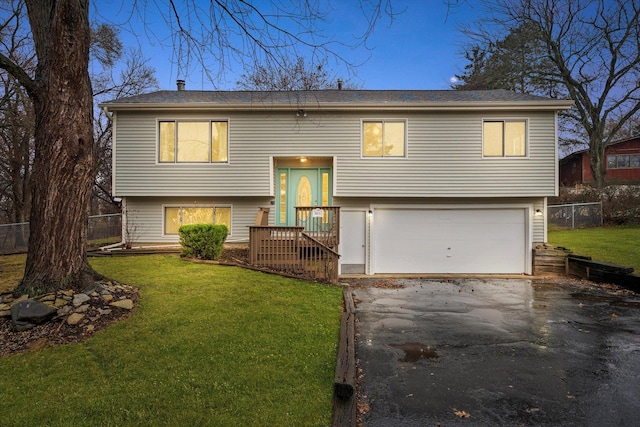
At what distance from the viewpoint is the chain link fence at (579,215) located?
664 inches

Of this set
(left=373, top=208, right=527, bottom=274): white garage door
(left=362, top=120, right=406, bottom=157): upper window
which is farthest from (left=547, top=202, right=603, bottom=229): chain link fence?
(left=362, top=120, right=406, bottom=157): upper window

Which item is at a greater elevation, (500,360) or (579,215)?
(579,215)

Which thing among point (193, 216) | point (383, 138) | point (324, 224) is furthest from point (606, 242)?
point (193, 216)

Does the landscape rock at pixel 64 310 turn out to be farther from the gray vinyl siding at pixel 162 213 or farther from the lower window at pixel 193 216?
the lower window at pixel 193 216

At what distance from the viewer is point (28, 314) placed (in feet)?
14.6

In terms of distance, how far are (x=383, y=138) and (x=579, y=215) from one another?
41.0ft

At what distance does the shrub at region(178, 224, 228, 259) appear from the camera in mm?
8930

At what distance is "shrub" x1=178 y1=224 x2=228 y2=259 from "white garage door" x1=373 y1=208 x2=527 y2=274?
5.21 m

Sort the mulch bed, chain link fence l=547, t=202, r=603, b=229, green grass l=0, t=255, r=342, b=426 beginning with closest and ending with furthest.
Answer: green grass l=0, t=255, r=342, b=426, the mulch bed, chain link fence l=547, t=202, r=603, b=229

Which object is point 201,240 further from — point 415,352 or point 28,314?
point 415,352

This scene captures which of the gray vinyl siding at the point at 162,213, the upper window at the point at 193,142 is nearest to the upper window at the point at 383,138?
the gray vinyl siding at the point at 162,213

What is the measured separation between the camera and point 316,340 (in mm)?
4629

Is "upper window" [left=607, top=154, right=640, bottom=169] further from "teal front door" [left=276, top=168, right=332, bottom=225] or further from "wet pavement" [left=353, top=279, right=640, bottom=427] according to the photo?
"teal front door" [left=276, top=168, right=332, bottom=225]

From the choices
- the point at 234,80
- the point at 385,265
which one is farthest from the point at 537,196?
the point at 234,80
